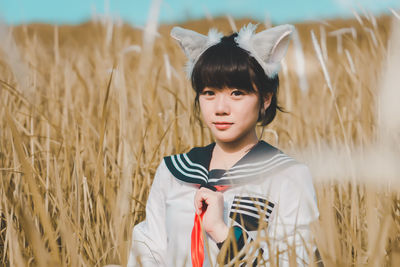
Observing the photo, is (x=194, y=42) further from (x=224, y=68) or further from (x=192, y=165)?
(x=192, y=165)

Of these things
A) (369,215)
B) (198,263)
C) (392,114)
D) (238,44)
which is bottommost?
(198,263)

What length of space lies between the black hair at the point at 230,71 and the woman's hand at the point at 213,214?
0.67 ft

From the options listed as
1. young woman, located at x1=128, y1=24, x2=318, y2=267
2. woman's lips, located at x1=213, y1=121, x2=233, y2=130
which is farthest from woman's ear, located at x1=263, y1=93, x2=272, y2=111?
woman's lips, located at x1=213, y1=121, x2=233, y2=130

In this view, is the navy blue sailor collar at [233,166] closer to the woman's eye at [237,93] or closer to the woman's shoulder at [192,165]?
the woman's shoulder at [192,165]

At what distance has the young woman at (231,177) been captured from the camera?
80cm

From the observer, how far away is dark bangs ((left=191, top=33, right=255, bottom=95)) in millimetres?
843

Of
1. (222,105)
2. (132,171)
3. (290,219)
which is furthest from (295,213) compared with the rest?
(132,171)

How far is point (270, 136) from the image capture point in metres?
1.39

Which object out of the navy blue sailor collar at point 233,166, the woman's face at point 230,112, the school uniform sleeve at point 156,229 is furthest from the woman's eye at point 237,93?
the school uniform sleeve at point 156,229

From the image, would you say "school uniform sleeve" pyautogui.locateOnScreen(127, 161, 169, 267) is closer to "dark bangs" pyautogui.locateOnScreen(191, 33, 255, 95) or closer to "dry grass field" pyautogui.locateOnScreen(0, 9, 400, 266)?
"dry grass field" pyautogui.locateOnScreen(0, 9, 400, 266)

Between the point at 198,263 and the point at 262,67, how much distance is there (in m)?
0.38

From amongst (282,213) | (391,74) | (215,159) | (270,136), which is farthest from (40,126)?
(391,74)

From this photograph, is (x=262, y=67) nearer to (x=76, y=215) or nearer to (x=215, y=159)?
(x=215, y=159)

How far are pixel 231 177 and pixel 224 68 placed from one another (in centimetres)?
20
